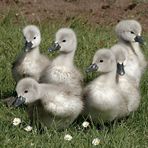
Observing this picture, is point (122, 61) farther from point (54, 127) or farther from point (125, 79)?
point (54, 127)

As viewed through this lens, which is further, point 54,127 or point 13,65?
point 13,65

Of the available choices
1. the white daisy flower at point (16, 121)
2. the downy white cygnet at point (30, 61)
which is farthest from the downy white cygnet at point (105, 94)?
the downy white cygnet at point (30, 61)

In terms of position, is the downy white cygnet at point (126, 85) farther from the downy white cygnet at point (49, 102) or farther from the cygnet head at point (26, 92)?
the cygnet head at point (26, 92)

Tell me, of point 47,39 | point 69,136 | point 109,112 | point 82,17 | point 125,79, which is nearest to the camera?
point 69,136

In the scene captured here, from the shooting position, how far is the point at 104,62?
638 cm

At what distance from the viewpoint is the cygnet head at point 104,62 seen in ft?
20.9

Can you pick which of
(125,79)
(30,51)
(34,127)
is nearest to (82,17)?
(30,51)

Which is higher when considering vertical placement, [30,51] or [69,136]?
[30,51]

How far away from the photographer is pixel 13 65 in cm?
738

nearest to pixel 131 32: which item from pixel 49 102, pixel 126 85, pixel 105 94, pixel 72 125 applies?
pixel 126 85

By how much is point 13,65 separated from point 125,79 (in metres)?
1.36

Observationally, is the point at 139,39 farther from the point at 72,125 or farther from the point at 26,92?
the point at 26,92

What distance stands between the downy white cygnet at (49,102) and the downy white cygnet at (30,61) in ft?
3.40

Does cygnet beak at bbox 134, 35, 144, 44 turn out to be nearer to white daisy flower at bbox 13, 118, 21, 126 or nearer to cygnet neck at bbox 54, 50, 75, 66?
cygnet neck at bbox 54, 50, 75, 66
